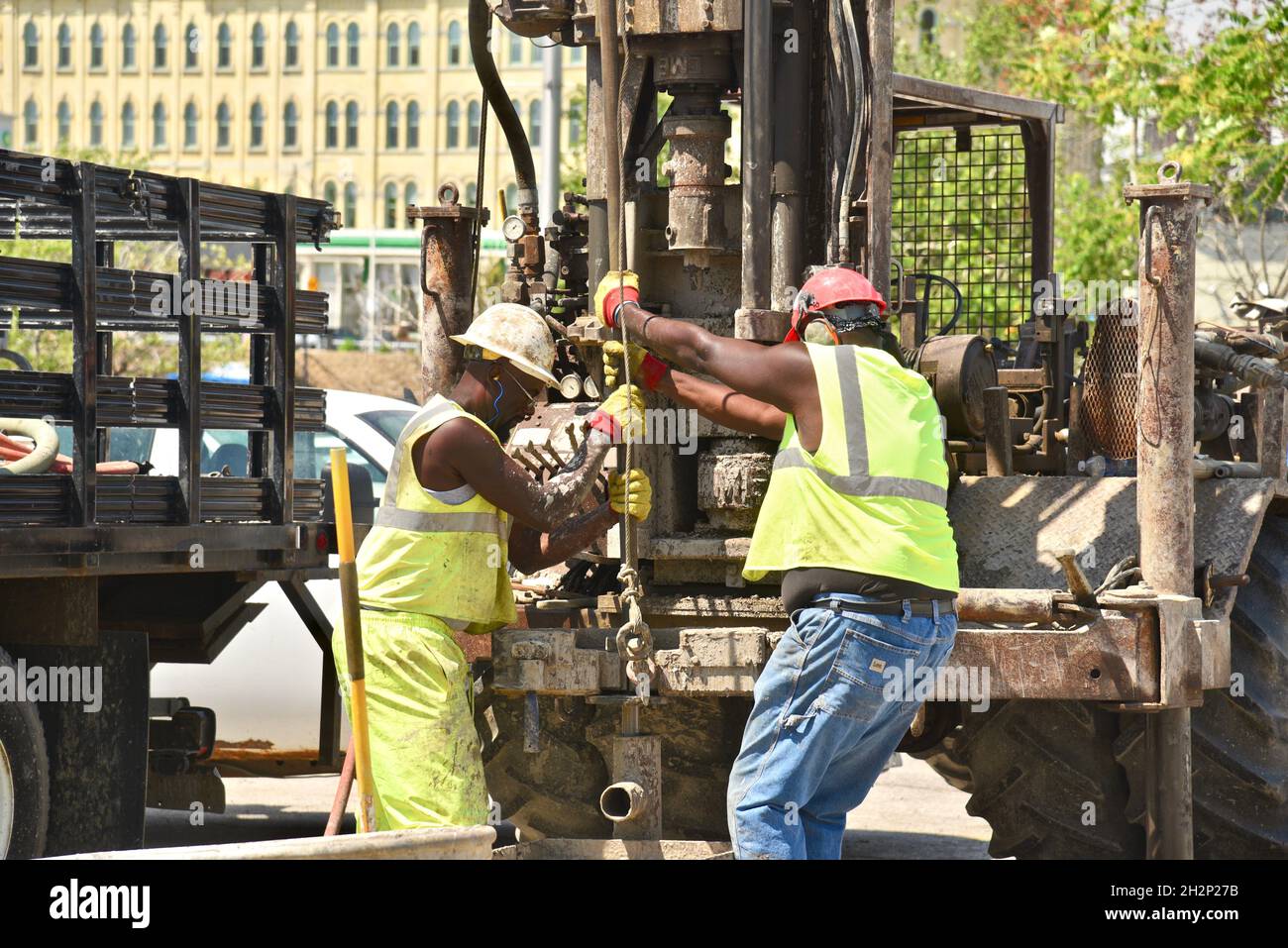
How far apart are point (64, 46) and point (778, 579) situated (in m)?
81.0

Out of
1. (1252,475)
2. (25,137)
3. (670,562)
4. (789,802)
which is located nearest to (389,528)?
(670,562)

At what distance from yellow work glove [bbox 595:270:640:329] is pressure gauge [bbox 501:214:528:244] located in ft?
4.05

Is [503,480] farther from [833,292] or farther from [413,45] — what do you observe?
[413,45]

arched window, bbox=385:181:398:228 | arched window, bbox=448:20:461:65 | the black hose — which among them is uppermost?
arched window, bbox=448:20:461:65

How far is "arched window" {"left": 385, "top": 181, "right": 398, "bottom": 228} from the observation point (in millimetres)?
79000

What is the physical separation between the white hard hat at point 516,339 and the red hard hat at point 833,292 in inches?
31.8

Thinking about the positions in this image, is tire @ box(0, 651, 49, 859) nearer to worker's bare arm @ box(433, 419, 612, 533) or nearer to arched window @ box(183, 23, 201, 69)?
worker's bare arm @ box(433, 419, 612, 533)

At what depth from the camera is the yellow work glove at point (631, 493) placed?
232 inches

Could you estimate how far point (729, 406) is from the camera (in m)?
5.82

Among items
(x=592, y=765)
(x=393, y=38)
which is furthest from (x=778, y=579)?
(x=393, y=38)

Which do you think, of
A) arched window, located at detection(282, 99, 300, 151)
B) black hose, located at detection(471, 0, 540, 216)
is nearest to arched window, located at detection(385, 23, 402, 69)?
arched window, located at detection(282, 99, 300, 151)

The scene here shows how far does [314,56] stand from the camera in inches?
3088
